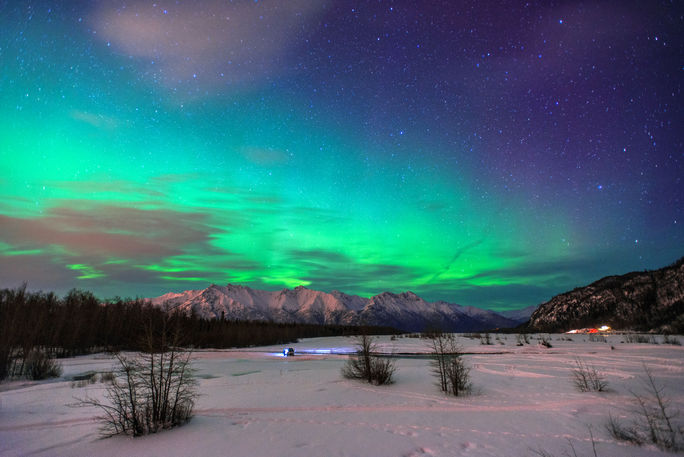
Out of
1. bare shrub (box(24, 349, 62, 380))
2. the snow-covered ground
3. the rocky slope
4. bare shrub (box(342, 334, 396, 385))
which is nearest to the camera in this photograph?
the snow-covered ground

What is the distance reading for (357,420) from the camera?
8.34 meters

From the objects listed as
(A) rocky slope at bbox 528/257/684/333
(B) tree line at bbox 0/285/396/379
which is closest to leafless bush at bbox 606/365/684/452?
(B) tree line at bbox 0/285/396/379

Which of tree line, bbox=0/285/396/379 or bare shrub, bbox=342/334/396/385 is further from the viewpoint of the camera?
tree line, bbox=0/285/396/379

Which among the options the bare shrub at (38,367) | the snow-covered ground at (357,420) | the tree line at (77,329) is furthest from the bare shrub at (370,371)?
the bare shrub at (38,367)

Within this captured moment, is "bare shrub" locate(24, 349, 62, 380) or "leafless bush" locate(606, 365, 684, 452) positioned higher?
"bare shrub" locate(24, 349, 62, 380)

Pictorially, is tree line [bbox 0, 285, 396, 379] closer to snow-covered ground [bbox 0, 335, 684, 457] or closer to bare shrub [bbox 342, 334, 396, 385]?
snow-covered ground [bbox 0, 335, 684, 457]

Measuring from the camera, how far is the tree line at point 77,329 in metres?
18.6

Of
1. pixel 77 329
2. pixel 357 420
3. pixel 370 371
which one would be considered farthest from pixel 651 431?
pixel 77 329

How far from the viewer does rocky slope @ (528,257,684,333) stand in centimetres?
5061

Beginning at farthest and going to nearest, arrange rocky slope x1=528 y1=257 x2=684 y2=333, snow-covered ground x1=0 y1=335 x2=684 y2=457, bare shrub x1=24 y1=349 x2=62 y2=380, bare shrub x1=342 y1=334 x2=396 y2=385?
rocky slope x1=528 y1=257 x2=684 y2=333 → bare shrub x1=24 y1=349 x2=62 y2=380 → bare shrub x1=342 y1=334 x2=396 y2=385 → snow-covered ground x1=0 y1=335 x2=684 y2=457

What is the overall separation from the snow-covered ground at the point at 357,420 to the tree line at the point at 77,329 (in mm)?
2559

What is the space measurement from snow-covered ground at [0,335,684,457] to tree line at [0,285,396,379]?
2559 millimetres

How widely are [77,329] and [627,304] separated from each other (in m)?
90.1

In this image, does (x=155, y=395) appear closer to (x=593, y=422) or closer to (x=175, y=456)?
(x=175, y=456)
